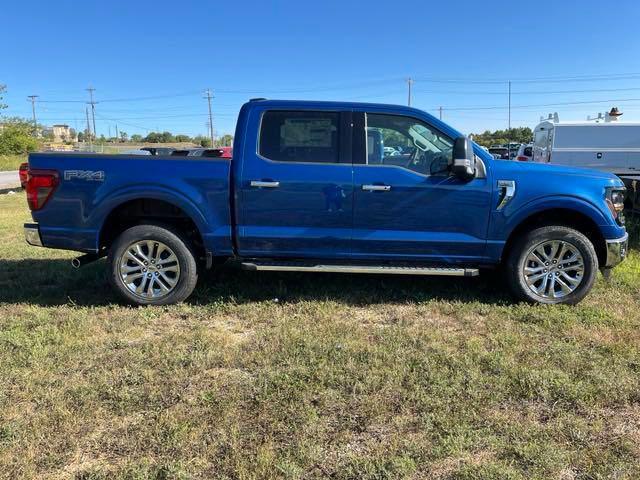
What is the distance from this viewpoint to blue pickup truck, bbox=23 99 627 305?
15.8ft

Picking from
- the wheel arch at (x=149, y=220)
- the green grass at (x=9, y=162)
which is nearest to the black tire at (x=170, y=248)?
the wheel arch at (x=149, y=220)

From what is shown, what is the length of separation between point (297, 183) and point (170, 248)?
1371 millimetres

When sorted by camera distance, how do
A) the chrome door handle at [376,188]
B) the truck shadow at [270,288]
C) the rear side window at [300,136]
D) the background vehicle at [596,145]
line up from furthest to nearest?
the background vehicle at [596,145], the truck shadow at [270,288], the rear side window at [300,136], the chrome door handle at [376,188]

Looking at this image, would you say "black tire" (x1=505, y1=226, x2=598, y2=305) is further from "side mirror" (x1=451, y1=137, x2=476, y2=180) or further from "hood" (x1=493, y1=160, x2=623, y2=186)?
"side mirror" (x1=451, y1=137, x2=476, y2=180)

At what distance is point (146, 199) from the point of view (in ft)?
16.5

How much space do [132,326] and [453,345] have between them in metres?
2.73

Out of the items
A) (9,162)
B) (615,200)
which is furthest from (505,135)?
(615,200)

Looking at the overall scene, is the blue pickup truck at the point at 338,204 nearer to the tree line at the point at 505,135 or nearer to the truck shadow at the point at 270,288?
the truck shadow at the point at 270,288

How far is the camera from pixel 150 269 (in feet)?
16.5

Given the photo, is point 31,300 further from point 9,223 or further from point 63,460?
point 9,223

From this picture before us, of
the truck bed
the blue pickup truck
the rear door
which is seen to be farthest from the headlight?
the truck bed

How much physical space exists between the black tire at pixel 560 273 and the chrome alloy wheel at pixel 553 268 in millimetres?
25

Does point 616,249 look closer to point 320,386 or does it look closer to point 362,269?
point 362,269

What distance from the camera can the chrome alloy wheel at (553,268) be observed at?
495cm
